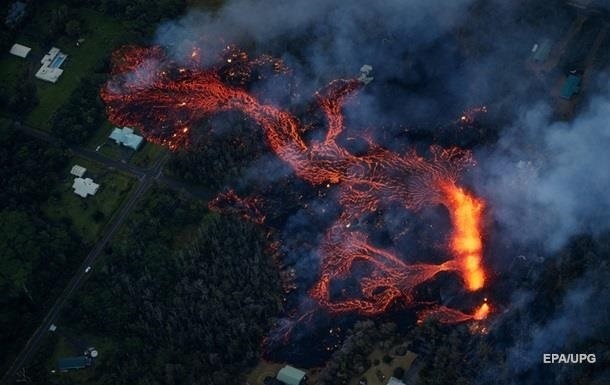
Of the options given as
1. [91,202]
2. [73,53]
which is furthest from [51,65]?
[91,202]

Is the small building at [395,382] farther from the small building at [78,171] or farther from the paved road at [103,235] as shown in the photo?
the small building at [78,171]

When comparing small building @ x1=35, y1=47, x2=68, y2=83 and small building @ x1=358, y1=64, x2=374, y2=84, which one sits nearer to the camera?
small building @ x1=358, y1=64, x2=374, y2=84

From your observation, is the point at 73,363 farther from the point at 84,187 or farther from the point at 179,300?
the point at 84,187

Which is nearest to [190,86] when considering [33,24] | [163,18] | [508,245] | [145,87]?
[145,87]

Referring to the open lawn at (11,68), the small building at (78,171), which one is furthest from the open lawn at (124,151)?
the open lawn at (11,68)

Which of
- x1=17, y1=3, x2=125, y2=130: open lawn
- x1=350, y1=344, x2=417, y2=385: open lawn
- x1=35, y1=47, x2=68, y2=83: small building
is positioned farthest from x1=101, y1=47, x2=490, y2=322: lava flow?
x1=35, y1=47, x2=68, y2=83: small building

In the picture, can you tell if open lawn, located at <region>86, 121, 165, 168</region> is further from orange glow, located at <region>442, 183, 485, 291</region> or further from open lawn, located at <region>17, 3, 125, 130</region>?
orange glow, located at <region>442, 183, 485, 291</region>
